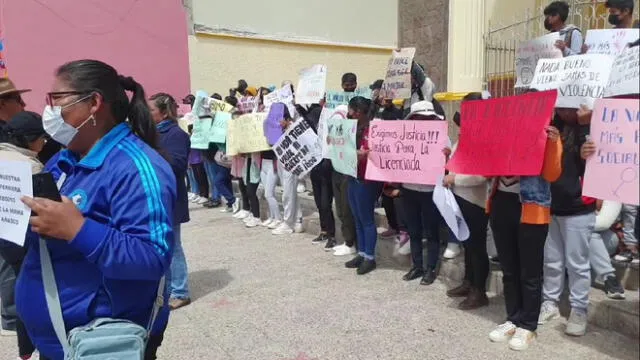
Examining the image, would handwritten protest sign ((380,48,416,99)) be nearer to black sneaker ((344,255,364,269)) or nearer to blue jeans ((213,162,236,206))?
black sneaker ((344,255,364,269))

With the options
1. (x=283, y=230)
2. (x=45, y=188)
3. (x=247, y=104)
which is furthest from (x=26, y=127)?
(x=247, y=104)

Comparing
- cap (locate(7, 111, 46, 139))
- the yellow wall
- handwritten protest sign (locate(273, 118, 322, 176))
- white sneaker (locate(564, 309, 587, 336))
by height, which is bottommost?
white sneaker (locate(564, 309, 587, 336))

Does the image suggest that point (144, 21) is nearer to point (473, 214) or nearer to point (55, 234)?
point (473, 214)

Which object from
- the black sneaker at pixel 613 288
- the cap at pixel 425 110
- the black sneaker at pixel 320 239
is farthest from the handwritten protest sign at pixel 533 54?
Result: the black sneaker at pixel 320 239

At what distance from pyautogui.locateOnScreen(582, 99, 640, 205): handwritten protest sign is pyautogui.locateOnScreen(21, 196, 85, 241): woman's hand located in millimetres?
2630

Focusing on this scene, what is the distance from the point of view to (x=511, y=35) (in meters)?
8.34

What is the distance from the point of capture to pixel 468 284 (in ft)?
16.4

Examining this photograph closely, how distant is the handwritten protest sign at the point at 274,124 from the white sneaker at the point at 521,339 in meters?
4.49

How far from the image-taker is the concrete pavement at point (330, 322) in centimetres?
396

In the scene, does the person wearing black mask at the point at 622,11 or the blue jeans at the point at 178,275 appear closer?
the person wearing black mask at the point at 622,11

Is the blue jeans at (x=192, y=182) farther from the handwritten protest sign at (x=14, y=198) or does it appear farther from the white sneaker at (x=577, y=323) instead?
the handwritten protest sign at (x=14, y=198)

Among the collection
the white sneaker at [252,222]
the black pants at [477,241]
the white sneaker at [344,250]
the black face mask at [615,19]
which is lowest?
the white sneaker at [252,222]

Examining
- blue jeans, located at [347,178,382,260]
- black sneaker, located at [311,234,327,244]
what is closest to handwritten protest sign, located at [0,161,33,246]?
blue jeans, located at [347,178,382,260]

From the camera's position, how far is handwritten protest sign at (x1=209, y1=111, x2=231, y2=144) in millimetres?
9297
